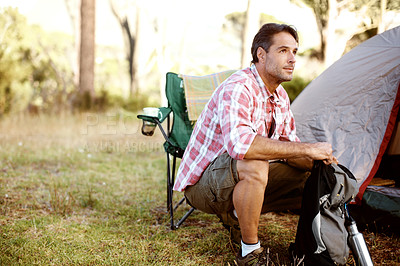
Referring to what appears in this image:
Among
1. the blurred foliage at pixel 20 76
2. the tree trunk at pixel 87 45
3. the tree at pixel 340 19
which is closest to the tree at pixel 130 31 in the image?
the blurred foliage at pixel 20 76

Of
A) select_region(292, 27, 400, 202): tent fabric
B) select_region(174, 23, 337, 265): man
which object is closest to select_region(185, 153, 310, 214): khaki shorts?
select_region(174, 23, 337, 265): man

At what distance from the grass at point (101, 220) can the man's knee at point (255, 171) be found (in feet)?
1.66

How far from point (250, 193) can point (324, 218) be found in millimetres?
341

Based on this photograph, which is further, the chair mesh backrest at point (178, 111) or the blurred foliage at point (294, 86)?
the blurred foliage at point (294, 86)

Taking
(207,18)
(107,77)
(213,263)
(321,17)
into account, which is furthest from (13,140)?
(107,77)

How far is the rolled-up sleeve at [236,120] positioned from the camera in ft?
5.61

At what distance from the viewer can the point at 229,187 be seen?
1.82 m

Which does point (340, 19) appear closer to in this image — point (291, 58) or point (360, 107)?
point (360, 107)

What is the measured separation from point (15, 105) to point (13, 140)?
1875mm

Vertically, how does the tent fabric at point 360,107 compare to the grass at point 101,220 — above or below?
above

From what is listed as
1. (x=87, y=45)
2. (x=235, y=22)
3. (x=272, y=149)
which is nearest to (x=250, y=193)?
(x=272, y=149)

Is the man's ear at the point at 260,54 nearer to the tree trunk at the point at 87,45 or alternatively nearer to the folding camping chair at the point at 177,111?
the folding camping chair at the point at 177,111

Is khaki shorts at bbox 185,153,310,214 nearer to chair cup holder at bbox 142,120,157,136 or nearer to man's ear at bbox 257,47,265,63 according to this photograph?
man's ear at bbox 257,47,265,63

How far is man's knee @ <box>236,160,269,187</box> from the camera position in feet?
5.68
